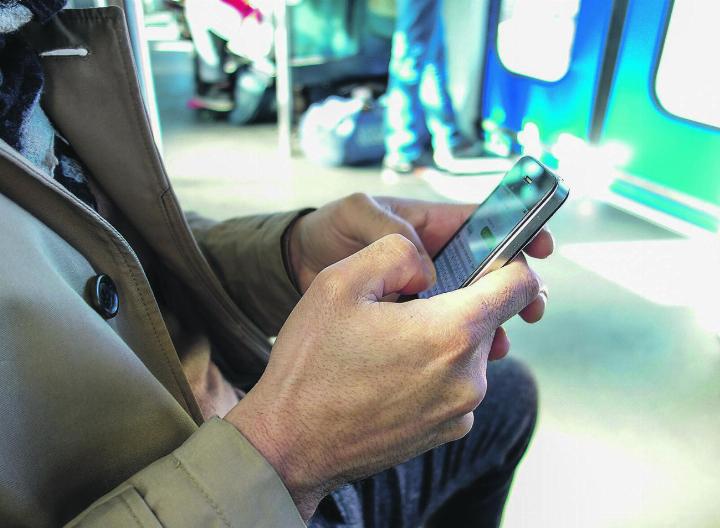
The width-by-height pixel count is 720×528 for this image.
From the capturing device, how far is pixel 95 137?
1.47ft

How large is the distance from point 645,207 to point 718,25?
2.10 feet

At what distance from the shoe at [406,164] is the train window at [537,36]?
50 cm

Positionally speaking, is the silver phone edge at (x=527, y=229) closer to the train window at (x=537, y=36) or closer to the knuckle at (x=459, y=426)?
the knuckle at (x=459, y=426)

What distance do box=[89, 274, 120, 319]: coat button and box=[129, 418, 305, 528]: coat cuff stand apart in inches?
4.7

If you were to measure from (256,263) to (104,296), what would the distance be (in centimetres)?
24

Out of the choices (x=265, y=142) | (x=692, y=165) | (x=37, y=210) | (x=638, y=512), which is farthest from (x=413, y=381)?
(x=265, y=142)

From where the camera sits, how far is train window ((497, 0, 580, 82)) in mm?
1803

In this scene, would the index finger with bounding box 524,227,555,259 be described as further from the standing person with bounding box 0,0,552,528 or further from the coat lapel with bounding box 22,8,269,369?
the coat lapel with bounding box 22,8,269,369

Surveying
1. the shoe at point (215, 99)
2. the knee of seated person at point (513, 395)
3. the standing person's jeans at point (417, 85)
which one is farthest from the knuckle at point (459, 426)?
the shoe at point (215, 99)

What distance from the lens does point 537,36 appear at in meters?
1.97

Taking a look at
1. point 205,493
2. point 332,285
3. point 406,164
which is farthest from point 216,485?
point 406,164

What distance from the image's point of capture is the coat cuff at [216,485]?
27 cm

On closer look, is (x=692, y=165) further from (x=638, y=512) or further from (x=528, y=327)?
(x=638, y=512)

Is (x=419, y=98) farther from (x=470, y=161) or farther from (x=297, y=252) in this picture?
(x=297, y=252)
